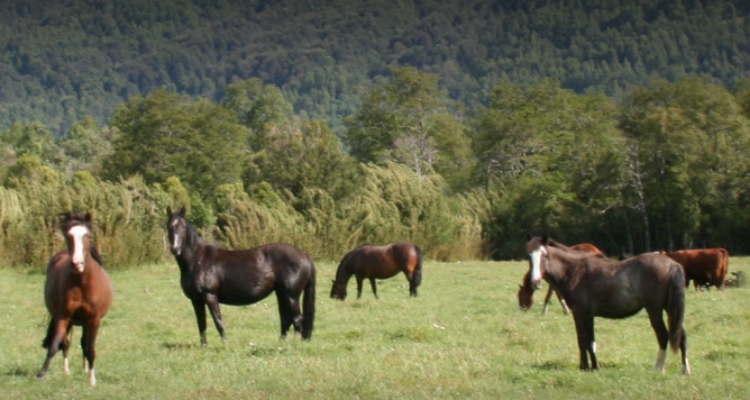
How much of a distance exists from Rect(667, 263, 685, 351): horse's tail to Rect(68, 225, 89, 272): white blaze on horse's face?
21.4 feet

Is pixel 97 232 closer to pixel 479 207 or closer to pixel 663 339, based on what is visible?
pixel 663 339

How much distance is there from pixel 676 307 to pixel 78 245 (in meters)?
6.64

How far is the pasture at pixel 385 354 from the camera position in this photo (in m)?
9.91

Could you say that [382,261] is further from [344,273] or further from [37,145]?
[37,145]

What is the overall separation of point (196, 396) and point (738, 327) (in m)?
9.21

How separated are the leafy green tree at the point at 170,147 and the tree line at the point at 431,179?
0.13m

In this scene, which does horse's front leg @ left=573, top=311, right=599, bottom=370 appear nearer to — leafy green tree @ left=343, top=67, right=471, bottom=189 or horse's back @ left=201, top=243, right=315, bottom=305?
horse's back @ left=201, top=243, right=315, bottom=305

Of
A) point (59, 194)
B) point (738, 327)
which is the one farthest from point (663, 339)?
point (59, 194)

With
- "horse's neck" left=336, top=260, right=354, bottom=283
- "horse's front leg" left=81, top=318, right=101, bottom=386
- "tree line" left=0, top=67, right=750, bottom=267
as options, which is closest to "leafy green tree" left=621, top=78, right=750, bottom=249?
"tree line" left=0, top=67, right=750, bottom=267

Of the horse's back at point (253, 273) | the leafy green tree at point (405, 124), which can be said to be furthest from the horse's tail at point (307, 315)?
the leafy green tree at point (405, 124)

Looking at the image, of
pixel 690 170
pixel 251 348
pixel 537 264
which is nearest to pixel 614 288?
pixel 537 264

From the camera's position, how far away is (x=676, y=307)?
10.7 meters

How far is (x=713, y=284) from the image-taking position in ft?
69.7

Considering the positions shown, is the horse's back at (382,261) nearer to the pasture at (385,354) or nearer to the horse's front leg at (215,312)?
the pasture at (385,354)
